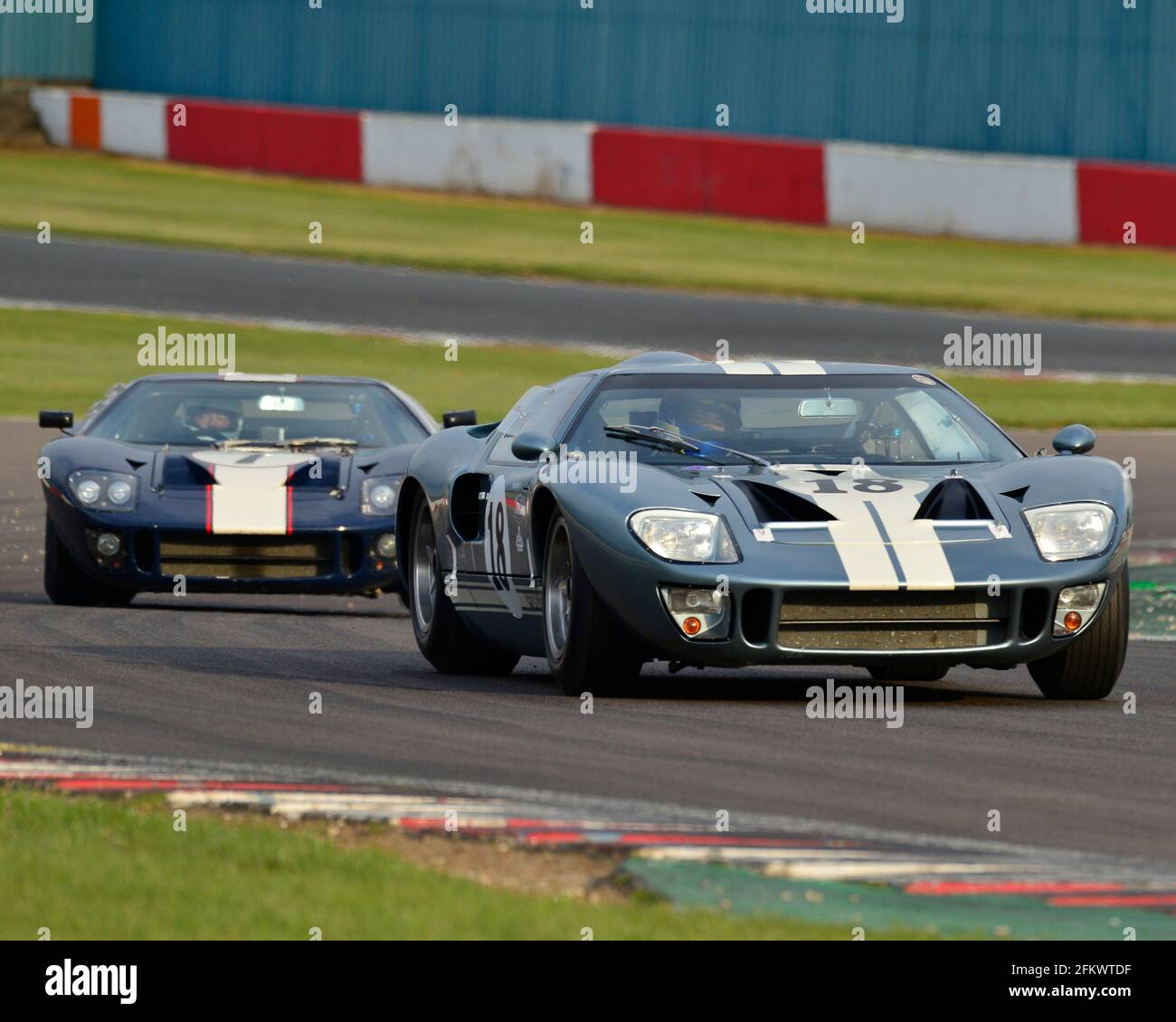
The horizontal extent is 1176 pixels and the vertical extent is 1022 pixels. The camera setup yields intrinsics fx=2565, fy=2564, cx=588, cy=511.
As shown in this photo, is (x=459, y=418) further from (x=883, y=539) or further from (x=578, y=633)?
(x=883, y=539)

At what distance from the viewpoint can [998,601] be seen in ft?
27.0

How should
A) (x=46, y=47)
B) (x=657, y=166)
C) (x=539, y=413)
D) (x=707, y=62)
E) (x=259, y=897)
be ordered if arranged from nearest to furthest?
1. (x=259, y=897)
2. (x=539, y=413)
3. (x=657, y=166)
4. (x=707, y=62)
5. (x=46, y=47)

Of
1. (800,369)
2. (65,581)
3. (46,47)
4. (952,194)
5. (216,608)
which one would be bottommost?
(216,608)

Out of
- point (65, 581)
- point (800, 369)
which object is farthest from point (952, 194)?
point (800, 369)

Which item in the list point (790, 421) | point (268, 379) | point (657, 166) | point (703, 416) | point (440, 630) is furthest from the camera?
point (657, 166)

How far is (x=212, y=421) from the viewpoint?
1371 centimetres

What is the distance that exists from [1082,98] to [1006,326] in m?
7.20

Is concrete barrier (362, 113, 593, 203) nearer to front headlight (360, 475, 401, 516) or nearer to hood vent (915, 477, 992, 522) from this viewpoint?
front headlight (360, 475, 401, 516)

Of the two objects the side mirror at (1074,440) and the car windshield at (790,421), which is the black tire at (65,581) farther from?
the side mirror at (1074,440)

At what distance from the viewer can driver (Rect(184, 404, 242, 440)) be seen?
1357cm

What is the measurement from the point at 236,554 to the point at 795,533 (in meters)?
5.04

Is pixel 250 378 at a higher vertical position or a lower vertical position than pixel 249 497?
higher

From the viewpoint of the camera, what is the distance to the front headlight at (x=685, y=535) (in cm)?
819
